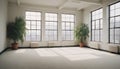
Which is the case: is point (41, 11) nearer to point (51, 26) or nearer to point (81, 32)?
point (51, 26)

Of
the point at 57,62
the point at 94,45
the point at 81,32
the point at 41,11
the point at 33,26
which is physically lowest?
the point at 57,62

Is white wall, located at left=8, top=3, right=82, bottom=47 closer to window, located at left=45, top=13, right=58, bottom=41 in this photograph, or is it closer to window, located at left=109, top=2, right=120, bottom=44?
window, located at left=45, top=13, right=58, bottom=41

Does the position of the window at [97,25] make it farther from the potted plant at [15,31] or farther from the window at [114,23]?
the potted plant at [15,31]

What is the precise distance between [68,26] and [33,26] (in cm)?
349

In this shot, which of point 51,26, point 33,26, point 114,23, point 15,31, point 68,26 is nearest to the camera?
point 114,23

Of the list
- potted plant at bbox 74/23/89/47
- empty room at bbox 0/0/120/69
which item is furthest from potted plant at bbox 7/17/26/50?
potted plant at bbox 74/23/89/47

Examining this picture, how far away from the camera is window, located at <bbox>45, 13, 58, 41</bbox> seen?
10.3 m

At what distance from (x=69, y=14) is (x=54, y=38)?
2.91 meters

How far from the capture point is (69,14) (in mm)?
11000

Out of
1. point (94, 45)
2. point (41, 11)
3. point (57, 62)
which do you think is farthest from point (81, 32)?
point (57, 62)

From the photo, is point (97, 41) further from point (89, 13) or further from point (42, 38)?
point (42, 38)

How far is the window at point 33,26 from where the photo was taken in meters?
9.80

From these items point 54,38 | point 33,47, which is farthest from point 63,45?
point 33,47

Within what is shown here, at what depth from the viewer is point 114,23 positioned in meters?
7.53
